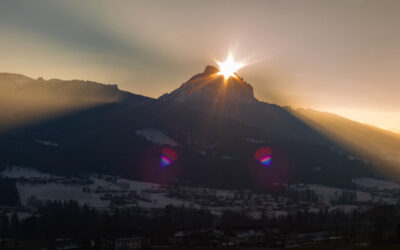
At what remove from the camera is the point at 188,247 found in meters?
65.3

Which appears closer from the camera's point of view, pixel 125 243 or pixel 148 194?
pixel 125 243

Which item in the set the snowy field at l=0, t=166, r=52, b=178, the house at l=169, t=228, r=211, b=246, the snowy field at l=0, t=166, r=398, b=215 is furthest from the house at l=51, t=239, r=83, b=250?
the snowy field at l=0, t=166, r=52, b=178

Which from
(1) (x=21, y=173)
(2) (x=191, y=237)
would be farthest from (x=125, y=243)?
(1) (x=21, y=173)

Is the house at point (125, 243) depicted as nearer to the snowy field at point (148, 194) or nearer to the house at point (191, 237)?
the house at point (191, 237)

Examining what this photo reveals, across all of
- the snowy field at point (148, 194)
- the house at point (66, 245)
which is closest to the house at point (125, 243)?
the house at point (66, 245)

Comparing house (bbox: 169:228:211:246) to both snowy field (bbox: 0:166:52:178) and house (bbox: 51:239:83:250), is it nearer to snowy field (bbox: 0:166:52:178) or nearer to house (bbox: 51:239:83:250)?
house (bbox: 51:239:83:250)

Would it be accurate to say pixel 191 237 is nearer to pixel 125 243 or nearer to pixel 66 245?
pixel 125 243

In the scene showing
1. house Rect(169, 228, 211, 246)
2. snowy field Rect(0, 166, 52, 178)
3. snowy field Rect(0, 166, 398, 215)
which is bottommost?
house Rect(169, 228, 211, 246)

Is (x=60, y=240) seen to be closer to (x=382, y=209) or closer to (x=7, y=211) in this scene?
(x=7, y=211)

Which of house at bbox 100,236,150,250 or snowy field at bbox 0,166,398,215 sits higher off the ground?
snowy field at bbox 0,166,398,215

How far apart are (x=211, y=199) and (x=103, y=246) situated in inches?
3155

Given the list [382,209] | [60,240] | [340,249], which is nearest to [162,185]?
[382,209]

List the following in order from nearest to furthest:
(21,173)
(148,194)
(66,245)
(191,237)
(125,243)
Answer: (66,245) → (125,243) → (191,237) → (148,194) → (21,173)

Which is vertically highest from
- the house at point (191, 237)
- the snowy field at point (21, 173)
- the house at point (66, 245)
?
the snowy field at point (21, 173)
